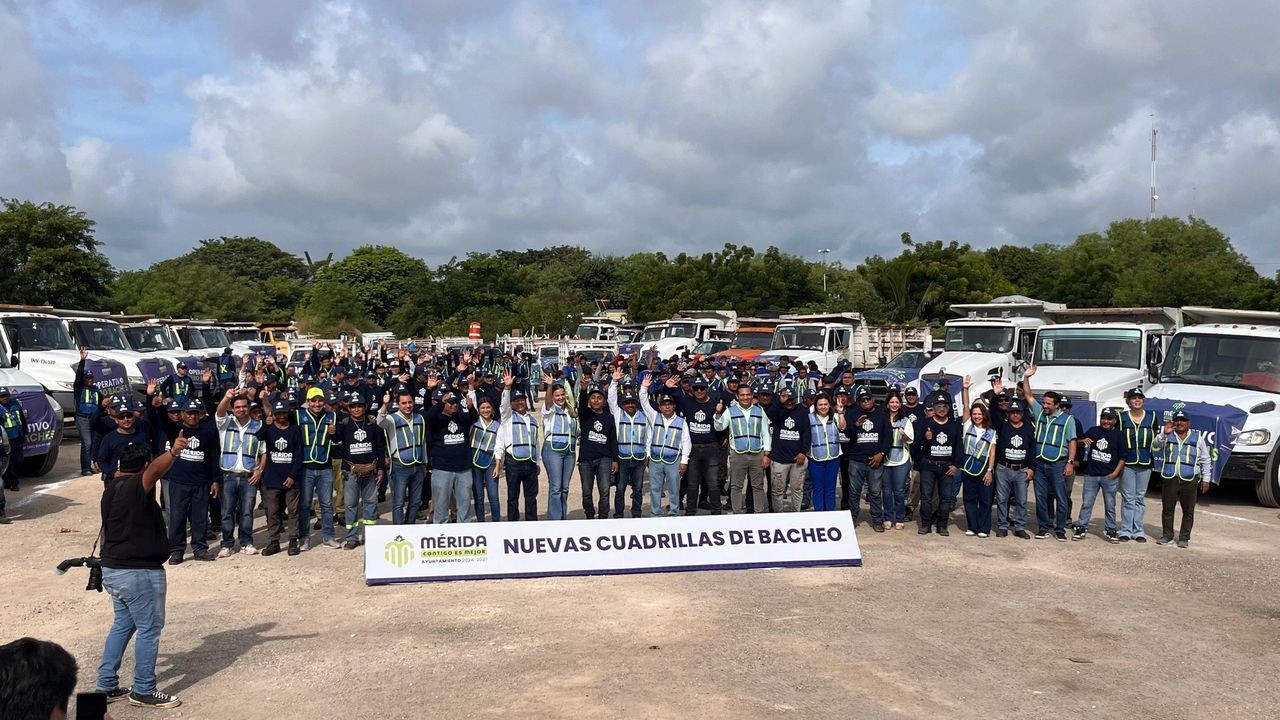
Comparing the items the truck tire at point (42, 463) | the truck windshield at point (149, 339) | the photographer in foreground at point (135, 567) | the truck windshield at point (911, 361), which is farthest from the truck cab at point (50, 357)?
the truck windshield at point (911, 361)

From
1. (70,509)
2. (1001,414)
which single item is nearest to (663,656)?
(1001,414)

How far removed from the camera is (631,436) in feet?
36.9

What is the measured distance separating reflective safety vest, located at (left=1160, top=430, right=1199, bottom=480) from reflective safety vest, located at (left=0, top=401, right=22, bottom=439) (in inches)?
571

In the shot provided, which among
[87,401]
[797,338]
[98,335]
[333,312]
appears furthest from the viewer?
[333,312]

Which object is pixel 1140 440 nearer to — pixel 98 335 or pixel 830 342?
pixel 830 342

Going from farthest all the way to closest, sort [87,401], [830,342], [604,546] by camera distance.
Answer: [830,342] < [87,401] < [604,546]

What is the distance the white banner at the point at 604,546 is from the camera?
9102 mm

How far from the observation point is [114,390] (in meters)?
17.8

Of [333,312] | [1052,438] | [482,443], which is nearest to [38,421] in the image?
[482,443]

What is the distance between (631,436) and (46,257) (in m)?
34.4

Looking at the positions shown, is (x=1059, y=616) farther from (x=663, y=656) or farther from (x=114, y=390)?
(x=114, y=390)

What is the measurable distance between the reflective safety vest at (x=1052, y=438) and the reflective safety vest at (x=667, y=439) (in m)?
4.21

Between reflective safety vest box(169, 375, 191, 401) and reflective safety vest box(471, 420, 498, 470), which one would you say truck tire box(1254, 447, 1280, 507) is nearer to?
reflective safety vest box(471, 420, 498, 470)

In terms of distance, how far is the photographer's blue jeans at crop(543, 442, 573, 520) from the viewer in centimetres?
1103
